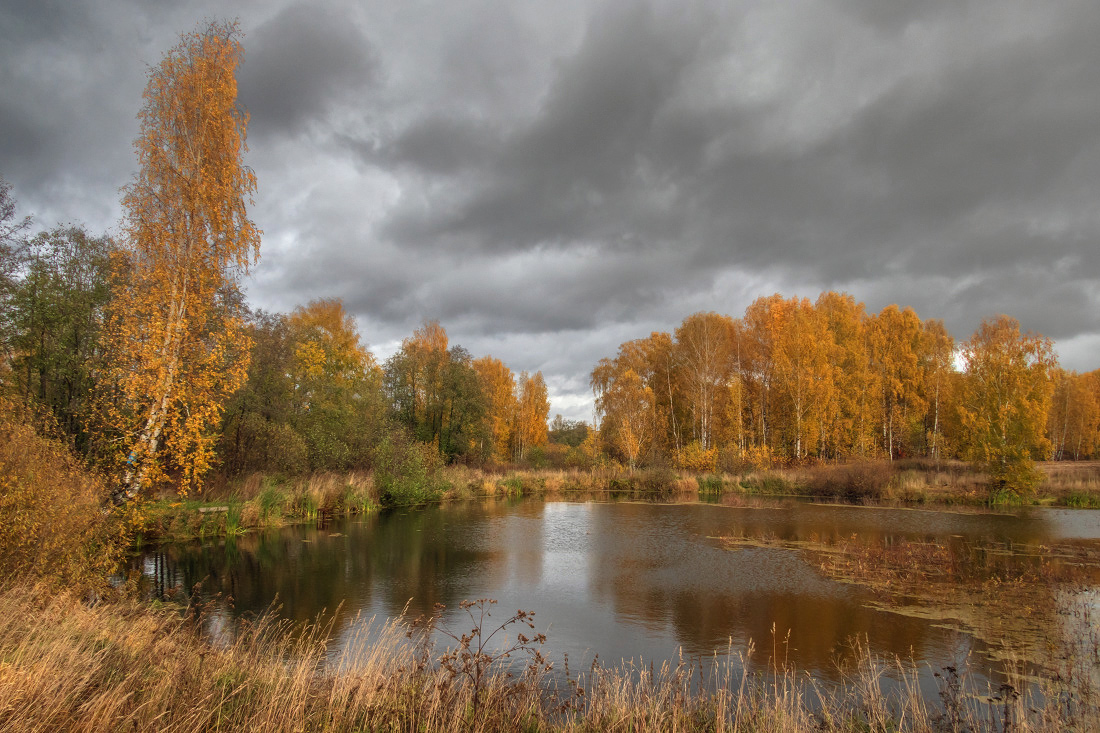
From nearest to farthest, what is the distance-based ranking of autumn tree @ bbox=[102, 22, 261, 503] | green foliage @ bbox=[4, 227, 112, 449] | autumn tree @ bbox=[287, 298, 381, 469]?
autumn tree @ bbox=[102, 22, 261, 503] → green foliage @ bbox=[4, 227, 112, 449] → autumn tree @ bbox=[287, 298, 381, 469]

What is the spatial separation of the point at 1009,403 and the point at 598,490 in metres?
22.2

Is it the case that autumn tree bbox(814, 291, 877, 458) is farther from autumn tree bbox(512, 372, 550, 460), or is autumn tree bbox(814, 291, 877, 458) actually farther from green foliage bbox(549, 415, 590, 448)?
green foliage bbox(549, 415, 590, 448)

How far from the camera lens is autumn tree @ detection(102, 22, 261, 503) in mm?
12156

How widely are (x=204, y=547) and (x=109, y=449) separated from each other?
5.40 metres

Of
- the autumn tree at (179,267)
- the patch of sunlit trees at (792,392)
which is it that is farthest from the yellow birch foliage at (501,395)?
the autumn tree at (179,267)

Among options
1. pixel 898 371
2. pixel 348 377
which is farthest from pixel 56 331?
pixel 898 371

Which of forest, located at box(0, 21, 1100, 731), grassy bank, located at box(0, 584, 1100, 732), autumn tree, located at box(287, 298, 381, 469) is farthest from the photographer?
autumn tree, located at box(287, 298, 381, 469)

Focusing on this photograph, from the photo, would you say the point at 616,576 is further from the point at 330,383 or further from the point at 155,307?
the point at 330,383

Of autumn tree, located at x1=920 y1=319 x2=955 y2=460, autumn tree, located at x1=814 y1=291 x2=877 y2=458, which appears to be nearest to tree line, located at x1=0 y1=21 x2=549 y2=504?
autumn tree, located at x1=814 y1=291 x2=877 y2=458

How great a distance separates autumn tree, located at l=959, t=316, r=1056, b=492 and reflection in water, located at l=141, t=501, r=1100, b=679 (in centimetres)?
323

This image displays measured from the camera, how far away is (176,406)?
1286cm

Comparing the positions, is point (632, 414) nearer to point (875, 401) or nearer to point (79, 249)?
point (875, 401)

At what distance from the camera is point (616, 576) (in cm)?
1413

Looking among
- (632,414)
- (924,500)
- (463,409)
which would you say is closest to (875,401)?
(924,500)
